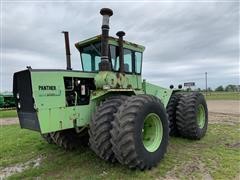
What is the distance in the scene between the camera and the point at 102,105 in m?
4.98

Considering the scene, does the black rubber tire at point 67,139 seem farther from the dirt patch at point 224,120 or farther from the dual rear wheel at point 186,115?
the dirt patch at point 224,120

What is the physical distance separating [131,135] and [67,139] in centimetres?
230

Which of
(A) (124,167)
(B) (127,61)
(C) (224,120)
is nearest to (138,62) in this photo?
(B) (127,61)

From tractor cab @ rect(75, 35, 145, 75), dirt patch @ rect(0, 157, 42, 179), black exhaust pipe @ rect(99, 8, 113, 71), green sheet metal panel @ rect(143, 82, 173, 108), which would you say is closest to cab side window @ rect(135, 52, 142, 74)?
tractor cab @ rect(75, 35, 145, 75)

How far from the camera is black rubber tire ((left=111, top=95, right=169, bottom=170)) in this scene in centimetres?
459

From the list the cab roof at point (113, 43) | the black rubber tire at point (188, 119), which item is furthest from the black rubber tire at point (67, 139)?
the black rubber tire at point (188, 119)

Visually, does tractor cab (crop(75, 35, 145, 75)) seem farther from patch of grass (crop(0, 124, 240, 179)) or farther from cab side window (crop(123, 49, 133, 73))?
patch of grass (crop(0, 124, 240, 179))

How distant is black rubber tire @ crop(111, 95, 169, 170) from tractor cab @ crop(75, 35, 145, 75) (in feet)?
4.65

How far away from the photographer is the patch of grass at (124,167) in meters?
4.86

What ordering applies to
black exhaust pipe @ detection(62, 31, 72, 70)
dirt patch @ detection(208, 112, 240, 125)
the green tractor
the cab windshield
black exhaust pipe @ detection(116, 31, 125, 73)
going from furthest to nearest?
1. the green tractor
2. dirt patch @ detection(208, 112, 240, 125)
3. black exhaust pipe @ detection(62, 31, 72, 70)
4. the cab windshield
5. black exhaust pipe @ detection(116, 31, 125, 73)

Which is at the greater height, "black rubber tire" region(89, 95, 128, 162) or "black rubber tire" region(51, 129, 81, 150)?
"black rubber tire" region(89, 95, 128, 162)

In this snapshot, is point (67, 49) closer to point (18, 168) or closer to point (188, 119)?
point (18, 168)

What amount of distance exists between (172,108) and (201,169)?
10.4ft

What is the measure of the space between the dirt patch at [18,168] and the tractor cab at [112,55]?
2610mm
